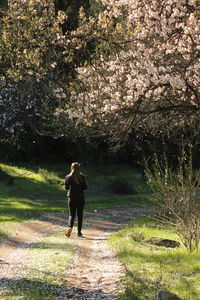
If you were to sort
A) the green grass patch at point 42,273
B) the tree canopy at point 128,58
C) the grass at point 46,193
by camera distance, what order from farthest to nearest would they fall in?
the grass at point 46,193, the tree canopy at point 128,58, the green grass patch at point 42,273

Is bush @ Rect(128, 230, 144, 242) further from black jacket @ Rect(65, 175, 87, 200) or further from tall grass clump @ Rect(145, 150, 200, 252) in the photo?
tall grass clump @ Rect(145, 150, 200, 252)

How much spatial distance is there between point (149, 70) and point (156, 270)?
4.57 m

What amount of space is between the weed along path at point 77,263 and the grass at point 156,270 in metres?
0.30

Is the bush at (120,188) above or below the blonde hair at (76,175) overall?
below

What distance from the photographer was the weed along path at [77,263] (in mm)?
9328

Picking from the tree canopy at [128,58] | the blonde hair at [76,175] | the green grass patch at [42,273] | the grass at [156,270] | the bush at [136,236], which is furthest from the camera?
the blonde hair at [76,175]

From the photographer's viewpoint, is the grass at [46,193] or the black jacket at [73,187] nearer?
the black jacket at [73,187]

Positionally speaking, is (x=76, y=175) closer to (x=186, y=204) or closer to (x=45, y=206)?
(x=186, y=204)

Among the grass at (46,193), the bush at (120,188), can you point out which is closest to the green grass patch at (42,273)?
the grass at (46,193)

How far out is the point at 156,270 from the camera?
1059 cm

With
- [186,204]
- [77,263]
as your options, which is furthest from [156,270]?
[186,204]

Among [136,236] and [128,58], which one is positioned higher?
[128,58]

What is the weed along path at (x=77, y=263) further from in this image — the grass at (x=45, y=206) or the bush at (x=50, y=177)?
the bush at (x=50, y=177)

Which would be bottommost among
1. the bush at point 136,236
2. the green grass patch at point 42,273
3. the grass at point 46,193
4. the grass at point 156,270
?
the green grass patch at point 42,273
